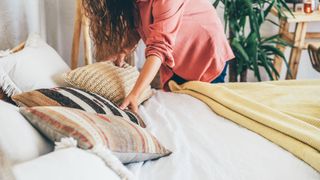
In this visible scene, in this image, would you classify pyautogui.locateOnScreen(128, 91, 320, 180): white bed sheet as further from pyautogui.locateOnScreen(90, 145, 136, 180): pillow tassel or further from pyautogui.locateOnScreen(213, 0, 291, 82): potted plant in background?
pyautogui.locateOnScreen(213, 0, 291, 82): potted plant in background

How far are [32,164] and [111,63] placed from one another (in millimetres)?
871

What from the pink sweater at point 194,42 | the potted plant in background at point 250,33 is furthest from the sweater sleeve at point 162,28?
the potted plant in background at point 250,33

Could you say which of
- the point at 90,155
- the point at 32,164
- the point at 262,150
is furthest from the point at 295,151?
the point at 32,164

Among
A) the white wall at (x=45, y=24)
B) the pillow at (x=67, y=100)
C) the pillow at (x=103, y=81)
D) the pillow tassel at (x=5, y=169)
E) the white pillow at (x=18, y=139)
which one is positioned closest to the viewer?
the pillow tassel at (x=5, y=169)

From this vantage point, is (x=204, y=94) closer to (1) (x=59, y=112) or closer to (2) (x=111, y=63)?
(2) (x=111, y=63)

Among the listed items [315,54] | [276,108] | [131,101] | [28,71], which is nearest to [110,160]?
[131,101]

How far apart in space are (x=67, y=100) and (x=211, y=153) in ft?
1.32

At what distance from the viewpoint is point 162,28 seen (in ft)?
4.21

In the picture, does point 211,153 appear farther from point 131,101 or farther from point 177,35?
point 177,35

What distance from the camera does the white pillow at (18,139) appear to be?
670mm

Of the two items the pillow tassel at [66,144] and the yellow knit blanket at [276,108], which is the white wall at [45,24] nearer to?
the yellow knit blanket at [276,108]

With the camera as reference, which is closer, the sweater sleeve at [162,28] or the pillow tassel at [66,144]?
the pillow tassel at [66,144]

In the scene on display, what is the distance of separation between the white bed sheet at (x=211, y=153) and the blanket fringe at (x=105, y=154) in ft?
0.51

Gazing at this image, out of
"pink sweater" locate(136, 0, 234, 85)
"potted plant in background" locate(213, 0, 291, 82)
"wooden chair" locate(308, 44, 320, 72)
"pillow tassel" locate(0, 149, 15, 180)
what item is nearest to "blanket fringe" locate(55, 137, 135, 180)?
"pillow tassel" locate(0, 149, 15, 180)
